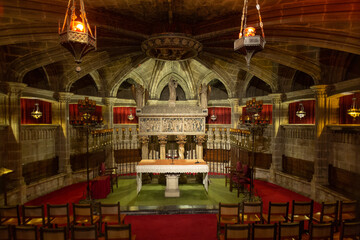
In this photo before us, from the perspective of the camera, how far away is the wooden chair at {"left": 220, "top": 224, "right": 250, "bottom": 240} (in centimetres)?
398

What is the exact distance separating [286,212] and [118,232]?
3.88 m

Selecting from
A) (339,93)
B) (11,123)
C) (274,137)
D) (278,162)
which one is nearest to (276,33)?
(339,93)

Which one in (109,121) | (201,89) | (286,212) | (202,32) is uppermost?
(202,32)

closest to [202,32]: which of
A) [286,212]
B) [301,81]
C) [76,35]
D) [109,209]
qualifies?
[76,35]

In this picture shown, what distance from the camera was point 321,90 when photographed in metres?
7.80

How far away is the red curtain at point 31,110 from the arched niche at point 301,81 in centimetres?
1124

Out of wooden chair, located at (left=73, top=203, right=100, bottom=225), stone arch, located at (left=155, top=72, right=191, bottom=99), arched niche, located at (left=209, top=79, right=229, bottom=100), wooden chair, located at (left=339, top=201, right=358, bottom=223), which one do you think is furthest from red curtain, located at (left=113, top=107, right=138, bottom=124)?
wooden chair, located at (left=339, top=201, right=358, bottom=223)

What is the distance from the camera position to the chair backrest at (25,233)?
12.9 feet

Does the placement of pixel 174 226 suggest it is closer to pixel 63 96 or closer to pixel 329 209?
pixel 329 209

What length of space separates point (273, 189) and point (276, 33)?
260 inches

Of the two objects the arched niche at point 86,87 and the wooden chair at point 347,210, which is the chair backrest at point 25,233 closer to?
the wooden chair at point 347,210

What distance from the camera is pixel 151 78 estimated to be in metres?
14.3

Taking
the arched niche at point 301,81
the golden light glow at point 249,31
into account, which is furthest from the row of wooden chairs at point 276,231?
the arched niche at point 301,81

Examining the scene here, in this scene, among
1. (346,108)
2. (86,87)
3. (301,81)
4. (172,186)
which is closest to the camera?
(346,108)
